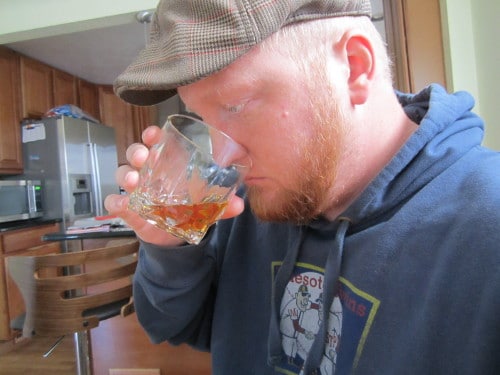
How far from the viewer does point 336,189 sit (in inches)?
21.3

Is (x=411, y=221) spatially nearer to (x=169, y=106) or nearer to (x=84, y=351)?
(x=84, y=351)

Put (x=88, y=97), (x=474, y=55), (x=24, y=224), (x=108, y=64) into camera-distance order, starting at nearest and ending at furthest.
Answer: (x=474, y=55), (x=24, y=224), (x=108, y=64), (x=88, y=97)

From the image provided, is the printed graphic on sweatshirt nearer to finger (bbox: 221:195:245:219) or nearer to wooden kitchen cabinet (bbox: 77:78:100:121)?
finger (bbox: 221:195:245:219)

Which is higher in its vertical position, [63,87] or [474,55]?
[63,87]

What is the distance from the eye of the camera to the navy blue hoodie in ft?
1.24

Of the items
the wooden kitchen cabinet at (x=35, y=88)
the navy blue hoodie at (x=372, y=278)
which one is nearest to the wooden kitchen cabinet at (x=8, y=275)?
the wooden kitchen cabinet at (x=35, y=88)

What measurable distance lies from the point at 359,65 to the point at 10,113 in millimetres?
3043

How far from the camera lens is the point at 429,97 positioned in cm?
58

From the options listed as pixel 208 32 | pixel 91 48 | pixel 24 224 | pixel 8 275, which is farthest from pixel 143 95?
pixel 91 48

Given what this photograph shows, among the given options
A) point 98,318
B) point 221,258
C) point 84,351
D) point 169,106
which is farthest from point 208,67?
point 169,106

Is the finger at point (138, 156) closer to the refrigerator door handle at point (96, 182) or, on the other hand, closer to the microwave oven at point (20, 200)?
the microwave oven at point (20, 200)

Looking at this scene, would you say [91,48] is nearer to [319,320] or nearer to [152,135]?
[152,135]

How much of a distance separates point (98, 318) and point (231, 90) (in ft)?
3.69

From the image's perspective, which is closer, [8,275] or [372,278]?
[372,278]
